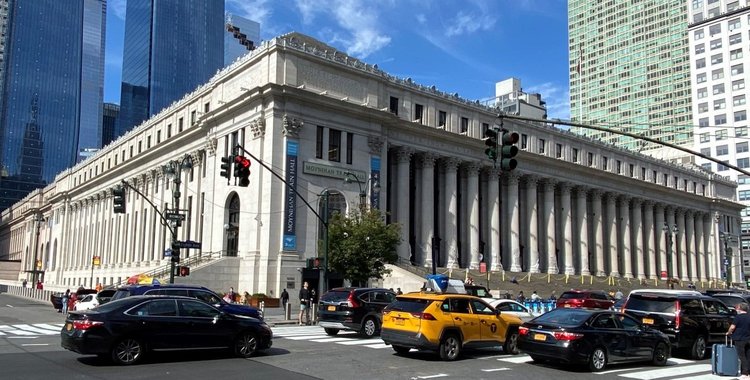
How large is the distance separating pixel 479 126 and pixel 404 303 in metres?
Result: 50.5

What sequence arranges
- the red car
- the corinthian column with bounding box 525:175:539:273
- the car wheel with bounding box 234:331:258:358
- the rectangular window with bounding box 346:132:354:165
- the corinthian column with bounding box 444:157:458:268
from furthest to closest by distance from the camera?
1. the corinthian column with bounding box 525:175:539:273
2. the corinthian column with bounding box 444:157:458:268
3. the rectangular window with bounding box 346:132:354:165
4. the red car
5. the car wheel with bounding box 234:331:258:358

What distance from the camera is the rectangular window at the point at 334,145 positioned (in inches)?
2010

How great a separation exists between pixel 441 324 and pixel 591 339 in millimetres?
3688

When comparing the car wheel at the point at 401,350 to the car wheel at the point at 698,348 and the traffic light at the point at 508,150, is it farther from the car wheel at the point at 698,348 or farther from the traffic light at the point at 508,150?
the car wheel at the point at 698,348

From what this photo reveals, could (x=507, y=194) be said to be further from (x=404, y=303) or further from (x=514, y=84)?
(x=404, y=303)

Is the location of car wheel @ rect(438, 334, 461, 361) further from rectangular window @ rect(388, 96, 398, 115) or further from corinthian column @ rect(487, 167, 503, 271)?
corinthian column @ rect(487, 167, 503, 271)

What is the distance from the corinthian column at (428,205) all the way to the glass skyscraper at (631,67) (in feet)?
272

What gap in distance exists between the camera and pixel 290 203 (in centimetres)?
4728

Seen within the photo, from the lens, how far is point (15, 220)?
527 feet

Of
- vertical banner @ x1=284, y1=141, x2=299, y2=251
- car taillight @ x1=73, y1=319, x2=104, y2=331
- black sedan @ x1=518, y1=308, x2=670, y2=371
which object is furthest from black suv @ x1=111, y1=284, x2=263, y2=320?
vertical banner @ x1=284, y1=141, x2=299, y2=251

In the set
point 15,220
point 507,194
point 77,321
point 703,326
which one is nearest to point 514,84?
point 507,194

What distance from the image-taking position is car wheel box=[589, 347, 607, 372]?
50.8 ft

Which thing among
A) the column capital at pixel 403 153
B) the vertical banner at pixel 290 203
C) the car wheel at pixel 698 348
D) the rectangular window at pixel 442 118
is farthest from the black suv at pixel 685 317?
the rectangular window at pixel 442 118

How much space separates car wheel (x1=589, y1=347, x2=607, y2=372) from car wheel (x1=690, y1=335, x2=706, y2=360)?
441 cm
